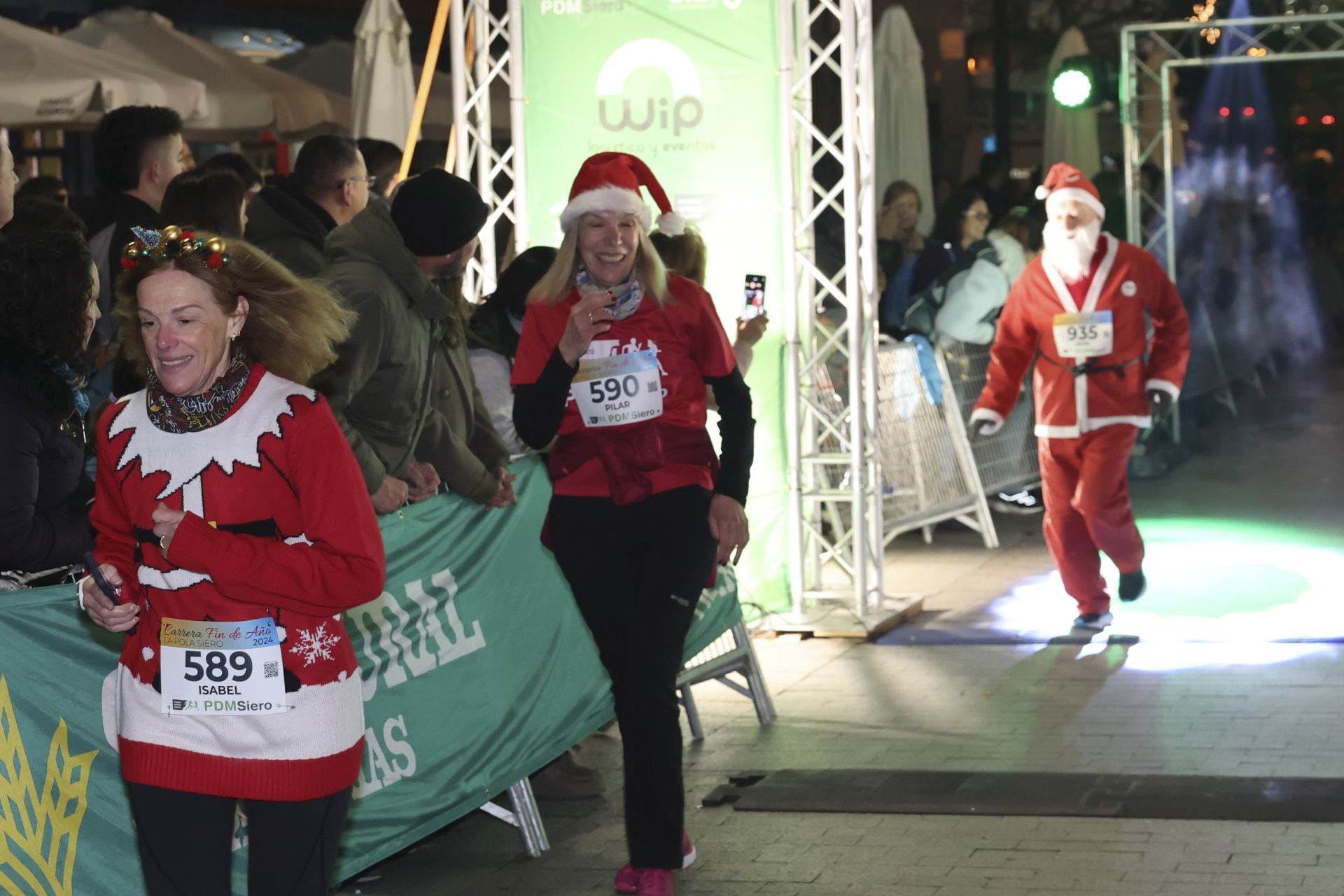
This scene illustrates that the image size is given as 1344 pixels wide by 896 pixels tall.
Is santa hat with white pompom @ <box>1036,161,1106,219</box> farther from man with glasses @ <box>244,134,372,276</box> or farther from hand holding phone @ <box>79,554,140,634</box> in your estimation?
hand holding phone @ <box>79,554,140,634</box>

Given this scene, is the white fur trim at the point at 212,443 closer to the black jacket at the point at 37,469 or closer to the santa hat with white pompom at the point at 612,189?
the black jacket at the point at 37,469

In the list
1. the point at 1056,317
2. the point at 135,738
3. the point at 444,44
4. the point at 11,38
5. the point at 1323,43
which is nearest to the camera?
the point at 135,738

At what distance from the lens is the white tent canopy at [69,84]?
11664 mm

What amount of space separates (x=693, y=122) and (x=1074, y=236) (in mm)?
1972

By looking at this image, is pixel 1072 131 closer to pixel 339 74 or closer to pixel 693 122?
pixel 339 74

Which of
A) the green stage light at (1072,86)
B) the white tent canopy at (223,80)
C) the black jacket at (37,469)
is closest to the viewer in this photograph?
the black jacket at (37,469)

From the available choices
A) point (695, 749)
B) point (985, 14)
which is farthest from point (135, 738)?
point (985, 14)

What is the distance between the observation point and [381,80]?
13.6 meters

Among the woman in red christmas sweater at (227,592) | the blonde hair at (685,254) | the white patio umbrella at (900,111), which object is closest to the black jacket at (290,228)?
the blonde hair at (685,254)

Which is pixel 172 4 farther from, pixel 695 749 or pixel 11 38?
pixel 695 749

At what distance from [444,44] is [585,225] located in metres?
17.6

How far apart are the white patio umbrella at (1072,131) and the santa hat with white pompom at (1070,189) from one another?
1053cm

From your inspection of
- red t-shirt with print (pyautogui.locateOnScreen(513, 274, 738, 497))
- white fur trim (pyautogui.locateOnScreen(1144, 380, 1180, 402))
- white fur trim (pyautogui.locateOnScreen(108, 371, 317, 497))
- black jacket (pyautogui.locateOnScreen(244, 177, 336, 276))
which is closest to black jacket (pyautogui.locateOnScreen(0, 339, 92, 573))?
white fur trim (pyautogui.locateOnScreen(108, 371, 317, 497))

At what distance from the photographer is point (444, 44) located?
2264cm
